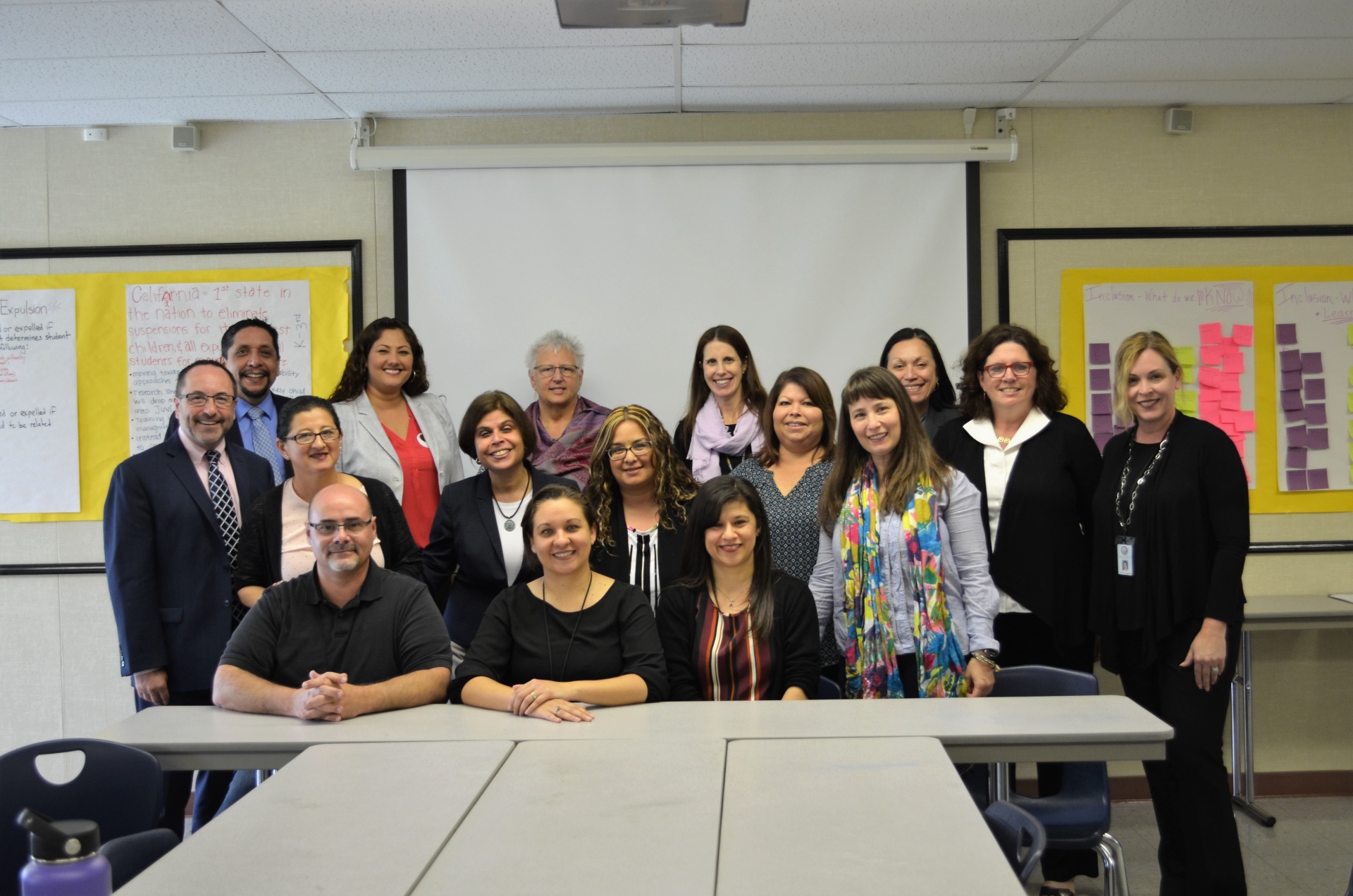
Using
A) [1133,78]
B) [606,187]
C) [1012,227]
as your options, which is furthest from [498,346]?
[1133,78]

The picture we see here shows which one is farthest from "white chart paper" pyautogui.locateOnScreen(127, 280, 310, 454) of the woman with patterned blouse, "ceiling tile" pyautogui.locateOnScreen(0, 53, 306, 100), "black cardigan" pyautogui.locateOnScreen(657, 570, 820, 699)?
"black cardigan" pyautogui.locateOnScreen(657, 570, 820, 699)

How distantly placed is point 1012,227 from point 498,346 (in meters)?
2.18

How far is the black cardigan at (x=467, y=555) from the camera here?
3025 mm

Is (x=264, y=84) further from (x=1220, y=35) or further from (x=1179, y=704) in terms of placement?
(x=1179, y=704)

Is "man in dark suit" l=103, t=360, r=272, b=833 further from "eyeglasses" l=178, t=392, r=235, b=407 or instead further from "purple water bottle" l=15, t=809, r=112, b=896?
"purple water bottle" l=15, t=809, r=112, b=896

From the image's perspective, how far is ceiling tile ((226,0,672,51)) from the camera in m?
3.04

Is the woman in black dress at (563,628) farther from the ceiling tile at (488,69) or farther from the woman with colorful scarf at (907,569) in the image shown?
the ceiling tile at (488,69)

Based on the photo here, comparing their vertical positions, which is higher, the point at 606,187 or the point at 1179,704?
the point at 606,187

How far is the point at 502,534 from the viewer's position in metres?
3.06

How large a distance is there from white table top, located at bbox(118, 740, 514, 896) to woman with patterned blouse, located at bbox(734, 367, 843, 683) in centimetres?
112

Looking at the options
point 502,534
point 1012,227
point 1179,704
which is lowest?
point 1179,704

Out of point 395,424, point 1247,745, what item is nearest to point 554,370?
point 395,424

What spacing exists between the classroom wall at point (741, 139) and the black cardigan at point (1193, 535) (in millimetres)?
1581

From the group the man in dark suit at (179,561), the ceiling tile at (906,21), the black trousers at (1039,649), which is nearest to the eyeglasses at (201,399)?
the man in dark suit at (179,561)
